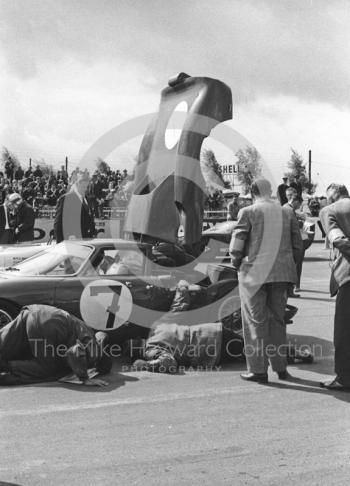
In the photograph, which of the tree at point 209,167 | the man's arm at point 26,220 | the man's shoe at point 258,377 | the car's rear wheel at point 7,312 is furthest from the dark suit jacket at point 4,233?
the man's shoe at point 258,377

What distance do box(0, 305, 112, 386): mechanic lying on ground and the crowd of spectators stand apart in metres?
14.4

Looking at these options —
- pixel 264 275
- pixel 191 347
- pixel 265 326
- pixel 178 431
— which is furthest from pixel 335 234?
pixel 178 431

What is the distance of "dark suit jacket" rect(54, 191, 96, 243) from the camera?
947cm

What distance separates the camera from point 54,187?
78.6 ft

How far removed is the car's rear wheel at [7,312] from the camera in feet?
20.9

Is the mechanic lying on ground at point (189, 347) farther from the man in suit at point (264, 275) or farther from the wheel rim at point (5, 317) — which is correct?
the wheel rim at point (5, 317)

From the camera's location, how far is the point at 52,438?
159 inches

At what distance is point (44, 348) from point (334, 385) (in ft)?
8.03

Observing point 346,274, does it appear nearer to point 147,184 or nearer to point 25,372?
point 25,372

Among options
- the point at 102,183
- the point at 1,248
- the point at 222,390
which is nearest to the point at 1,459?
the point at 222,390

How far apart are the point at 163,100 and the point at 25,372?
5443 mm

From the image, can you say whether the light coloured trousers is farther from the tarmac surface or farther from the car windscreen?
Answer: the car windscreen

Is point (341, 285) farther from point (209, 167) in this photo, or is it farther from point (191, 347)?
point (209, 167)

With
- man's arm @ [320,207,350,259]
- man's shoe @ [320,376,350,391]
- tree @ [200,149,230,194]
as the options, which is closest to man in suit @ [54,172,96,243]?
tree @ [200,149,230,194]
